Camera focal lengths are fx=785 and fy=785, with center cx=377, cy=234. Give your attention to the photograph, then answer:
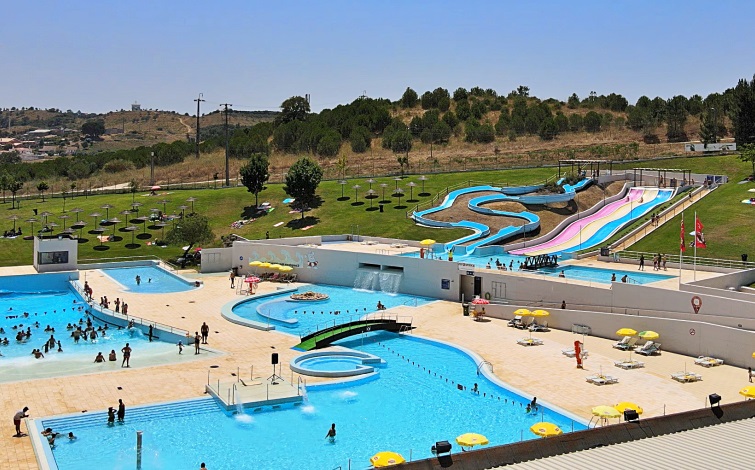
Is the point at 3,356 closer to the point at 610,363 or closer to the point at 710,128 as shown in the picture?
the point at 610,363

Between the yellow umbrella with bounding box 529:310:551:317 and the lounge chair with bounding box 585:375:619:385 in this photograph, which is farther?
the yellow umbrella with bounding box 529:310:551:317

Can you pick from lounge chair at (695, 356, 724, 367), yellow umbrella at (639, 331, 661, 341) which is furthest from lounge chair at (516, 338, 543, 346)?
lounge chair at (695, 356, 724, 367)

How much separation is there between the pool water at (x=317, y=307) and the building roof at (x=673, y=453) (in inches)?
986

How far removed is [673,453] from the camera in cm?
1608

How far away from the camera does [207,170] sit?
96.3 metres

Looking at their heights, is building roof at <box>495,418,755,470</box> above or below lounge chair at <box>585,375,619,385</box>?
above

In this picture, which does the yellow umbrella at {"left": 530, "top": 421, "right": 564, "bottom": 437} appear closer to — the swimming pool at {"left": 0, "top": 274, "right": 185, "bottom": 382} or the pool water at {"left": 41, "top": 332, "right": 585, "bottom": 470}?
the pool water at {"left": 41, "top": 332, "right": 585, "bottom": 470}

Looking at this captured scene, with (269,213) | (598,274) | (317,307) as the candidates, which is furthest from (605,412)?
(269,213)

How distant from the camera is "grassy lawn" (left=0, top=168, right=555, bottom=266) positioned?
60.8 metres

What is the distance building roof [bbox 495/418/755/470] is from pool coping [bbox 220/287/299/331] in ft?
84.8

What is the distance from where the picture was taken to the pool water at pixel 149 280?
50.5 meters

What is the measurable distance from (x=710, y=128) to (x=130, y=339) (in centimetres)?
7863

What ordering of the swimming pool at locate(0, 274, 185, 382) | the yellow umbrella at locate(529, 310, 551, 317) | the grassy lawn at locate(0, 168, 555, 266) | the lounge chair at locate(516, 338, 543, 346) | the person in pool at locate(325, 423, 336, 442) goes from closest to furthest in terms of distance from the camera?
the person in pool at locate(325, 423, 336, 442) < the swimming pool at locate(0, 274, 185, 382) < the lounge chair at locate(516, 338, 543, 346) < the yellow umbrella at locate(529, 310, 551, 317) < the grassy lawn at locate(0, 168, 555, 266)

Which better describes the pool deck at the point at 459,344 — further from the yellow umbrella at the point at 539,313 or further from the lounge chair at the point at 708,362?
the yellow umbrella at the point at 539,313
